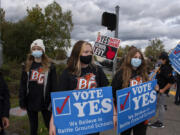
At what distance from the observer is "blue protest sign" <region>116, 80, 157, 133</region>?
2105 millimetres

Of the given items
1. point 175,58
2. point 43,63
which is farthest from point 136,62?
point 175,58

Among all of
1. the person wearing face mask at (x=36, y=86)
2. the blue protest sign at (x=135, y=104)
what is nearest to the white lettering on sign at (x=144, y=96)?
the blue protest sign at (x=135, y=104)

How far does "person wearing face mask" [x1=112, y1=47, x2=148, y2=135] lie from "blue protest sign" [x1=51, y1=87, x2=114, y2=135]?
43 centimetres

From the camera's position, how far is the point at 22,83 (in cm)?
286

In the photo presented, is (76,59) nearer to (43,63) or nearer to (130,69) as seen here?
(130,69)

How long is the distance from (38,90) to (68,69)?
3.21ft

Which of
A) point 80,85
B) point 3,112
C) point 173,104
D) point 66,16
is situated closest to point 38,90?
point 3,112

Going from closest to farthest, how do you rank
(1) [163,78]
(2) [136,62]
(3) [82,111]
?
(3) [82,111] < (2) [136,62] < (1) [163,78]

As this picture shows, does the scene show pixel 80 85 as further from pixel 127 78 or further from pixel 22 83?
pixel 22 83

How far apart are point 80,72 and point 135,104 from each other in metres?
0.91

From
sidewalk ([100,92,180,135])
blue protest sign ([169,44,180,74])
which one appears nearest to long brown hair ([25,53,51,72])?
sidewalk ([100,92,180,135])

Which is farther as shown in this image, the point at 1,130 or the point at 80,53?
the point at 80,53

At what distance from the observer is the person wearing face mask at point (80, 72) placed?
82.7 inches

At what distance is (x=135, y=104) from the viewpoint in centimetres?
229
